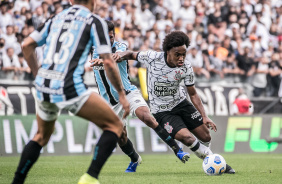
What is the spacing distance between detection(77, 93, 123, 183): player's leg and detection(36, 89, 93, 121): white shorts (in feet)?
0.15

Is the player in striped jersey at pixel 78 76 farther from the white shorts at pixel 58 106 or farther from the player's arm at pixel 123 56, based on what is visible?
the player's arm at pixel 123 56

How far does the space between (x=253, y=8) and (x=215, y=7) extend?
1.82 m

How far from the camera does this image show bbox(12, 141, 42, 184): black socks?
6234 millimetres

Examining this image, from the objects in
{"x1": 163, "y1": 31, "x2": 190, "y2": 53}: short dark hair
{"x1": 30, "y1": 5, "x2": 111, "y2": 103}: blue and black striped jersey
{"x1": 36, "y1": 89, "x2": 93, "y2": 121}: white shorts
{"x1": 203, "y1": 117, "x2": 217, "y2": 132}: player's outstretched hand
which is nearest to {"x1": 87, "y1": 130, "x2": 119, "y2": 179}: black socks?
{"x1": 36, "y1": 89, "x2": 93, "y2": 121}: white shorts

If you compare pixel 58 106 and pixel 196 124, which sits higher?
pixel 58 106

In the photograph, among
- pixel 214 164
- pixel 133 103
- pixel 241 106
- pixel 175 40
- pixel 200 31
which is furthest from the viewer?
pixel 200 31

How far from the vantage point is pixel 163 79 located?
9.45m

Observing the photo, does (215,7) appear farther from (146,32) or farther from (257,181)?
(257,181)

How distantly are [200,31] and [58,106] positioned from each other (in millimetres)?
15134

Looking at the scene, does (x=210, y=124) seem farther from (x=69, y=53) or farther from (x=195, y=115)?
(x=69, y=53)

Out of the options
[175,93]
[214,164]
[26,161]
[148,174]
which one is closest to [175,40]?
[175,93]

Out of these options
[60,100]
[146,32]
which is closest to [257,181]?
[60,100]

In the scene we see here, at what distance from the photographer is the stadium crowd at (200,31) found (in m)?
17.6

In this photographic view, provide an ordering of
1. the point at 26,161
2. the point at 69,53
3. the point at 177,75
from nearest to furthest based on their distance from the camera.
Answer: the point at 69,53, the point at 26,161, the point at 177,75
